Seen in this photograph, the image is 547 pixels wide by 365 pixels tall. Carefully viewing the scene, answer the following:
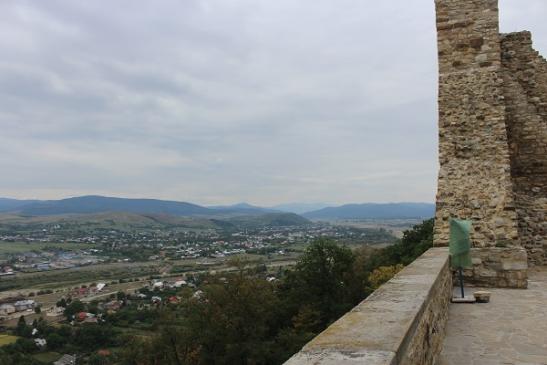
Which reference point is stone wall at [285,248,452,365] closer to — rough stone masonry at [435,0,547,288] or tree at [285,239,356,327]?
rough stone masonry at [435,0,547,288]

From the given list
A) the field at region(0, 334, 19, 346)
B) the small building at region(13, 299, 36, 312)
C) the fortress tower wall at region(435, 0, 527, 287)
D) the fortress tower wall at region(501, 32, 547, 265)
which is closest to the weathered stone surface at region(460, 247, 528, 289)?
the fortress tower wall at region(435, 0, 527, 287)

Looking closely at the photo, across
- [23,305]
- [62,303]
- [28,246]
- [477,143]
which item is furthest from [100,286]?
[477,143]

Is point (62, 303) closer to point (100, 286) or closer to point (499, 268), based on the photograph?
point (100, 286)

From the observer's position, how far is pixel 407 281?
4594 mm

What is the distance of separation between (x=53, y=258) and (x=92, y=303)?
58369 mm

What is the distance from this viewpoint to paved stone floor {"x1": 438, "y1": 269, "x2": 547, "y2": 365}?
13.6 feet

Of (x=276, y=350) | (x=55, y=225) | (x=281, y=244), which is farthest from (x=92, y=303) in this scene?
(x=55, y=225)

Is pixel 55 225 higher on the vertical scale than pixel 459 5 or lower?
lower

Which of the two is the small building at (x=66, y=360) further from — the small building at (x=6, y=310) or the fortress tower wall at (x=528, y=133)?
the fortress tower wall at (x=528, y=133)

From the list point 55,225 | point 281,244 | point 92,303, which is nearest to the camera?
point 92,303

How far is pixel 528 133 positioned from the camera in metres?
9.37

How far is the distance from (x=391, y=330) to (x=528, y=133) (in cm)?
855

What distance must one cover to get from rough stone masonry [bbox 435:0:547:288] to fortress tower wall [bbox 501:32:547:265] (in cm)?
2

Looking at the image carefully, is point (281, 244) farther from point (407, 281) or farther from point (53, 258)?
point (407, 281)
